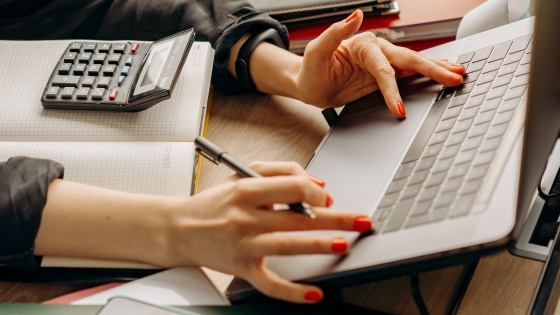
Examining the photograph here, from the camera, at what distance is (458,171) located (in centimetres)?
47

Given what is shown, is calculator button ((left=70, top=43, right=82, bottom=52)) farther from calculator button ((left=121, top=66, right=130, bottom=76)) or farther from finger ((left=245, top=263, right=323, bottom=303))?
finger ((left=245, top=263, right=323, bottom=303))

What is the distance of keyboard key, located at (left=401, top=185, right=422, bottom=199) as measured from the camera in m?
0.48

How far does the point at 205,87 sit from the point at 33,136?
215mm

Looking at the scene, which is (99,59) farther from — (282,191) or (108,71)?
(282,191)

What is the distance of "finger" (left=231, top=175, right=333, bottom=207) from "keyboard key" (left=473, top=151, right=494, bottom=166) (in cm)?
13

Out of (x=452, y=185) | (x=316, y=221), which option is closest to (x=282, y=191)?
(x=316, y=221)

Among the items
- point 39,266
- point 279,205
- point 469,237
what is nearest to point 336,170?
point 279,205

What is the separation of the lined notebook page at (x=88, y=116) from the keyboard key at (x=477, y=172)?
1.06 feet

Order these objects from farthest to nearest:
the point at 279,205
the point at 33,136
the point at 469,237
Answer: the point at 33,136 < the point at 279,205 < the point at 469,237

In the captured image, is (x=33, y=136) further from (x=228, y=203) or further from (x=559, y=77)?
(x=559, y=77)

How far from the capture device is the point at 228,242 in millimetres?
491

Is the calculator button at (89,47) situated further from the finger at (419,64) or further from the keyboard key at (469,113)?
the keyboard key at (469,113)

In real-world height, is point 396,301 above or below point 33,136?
below

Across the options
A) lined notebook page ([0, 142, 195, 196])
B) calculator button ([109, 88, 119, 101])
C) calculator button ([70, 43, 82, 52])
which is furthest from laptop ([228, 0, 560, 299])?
calculator button ([70, 43, 82, 52])
